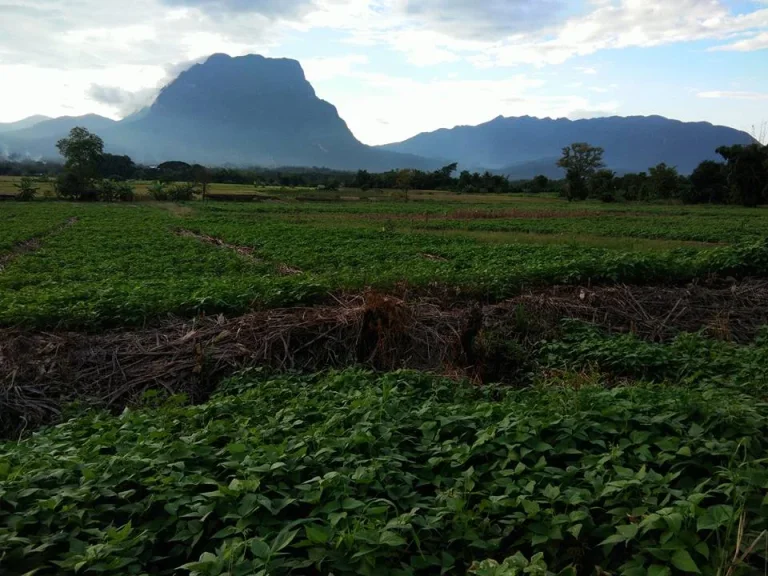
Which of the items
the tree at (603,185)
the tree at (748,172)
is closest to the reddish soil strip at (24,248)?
the tree at (748,172)

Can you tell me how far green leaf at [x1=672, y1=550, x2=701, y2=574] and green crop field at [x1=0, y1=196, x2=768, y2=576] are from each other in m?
0.01

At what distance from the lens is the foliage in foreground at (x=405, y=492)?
8.79 ft

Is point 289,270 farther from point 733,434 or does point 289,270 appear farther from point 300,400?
point 733,434

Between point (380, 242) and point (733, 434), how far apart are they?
17.3 metres

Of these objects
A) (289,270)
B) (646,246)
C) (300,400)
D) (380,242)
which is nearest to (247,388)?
(300,400)

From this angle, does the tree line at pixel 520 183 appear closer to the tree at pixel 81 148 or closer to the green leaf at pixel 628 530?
the tree at pixel 81 148

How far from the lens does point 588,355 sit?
676cm

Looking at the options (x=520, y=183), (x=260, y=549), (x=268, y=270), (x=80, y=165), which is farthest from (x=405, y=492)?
(x=520, y=183)

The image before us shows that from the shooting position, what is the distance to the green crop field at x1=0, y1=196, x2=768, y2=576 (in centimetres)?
276

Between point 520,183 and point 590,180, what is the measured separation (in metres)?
23.1

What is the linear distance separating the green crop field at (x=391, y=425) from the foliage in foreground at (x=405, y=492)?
2cm

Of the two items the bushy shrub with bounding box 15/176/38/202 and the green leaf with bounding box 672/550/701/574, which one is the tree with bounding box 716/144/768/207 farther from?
the bushy shrub with bounding box 15/176/38/202

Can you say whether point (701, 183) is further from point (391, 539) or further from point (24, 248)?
point (391, 539)

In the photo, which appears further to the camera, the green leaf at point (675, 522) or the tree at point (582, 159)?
the tree at point (582, 159)
